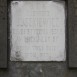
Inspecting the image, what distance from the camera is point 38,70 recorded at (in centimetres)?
465

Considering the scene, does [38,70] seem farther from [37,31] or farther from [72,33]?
[72,33]

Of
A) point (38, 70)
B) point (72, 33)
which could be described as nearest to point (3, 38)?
point (38, 70)

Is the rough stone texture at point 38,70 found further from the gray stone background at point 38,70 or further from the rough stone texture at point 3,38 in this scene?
the rough stone texture at point 3,38

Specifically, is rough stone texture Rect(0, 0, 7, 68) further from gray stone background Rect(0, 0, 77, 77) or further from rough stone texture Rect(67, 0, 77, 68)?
rough stone texture Rect(67, 0, 77, 68)

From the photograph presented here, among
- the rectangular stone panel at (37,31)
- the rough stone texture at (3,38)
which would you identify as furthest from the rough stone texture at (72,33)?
the rough stone texture at (3,38)

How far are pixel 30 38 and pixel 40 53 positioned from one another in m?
0.35

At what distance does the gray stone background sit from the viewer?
464cm

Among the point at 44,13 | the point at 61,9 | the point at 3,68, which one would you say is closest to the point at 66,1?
the point at 61,9

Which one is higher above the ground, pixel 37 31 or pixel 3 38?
pixel 37 31

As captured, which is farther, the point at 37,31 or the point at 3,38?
the point at 37,31

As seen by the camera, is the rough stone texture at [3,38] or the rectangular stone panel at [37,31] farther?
the rectangular stone panel at [37,31]

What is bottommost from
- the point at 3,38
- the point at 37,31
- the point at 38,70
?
the point at 38,70

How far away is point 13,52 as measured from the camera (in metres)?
4.69

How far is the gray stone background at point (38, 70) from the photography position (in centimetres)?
464
